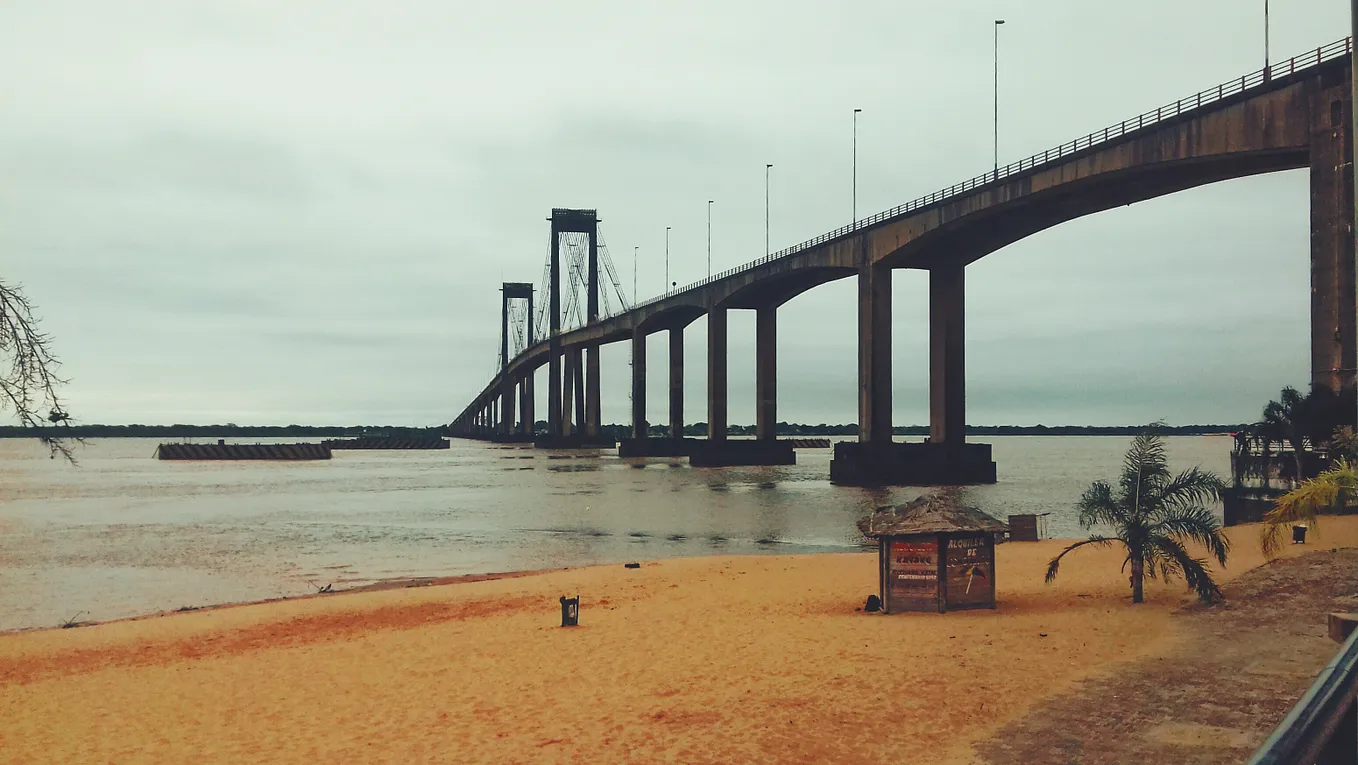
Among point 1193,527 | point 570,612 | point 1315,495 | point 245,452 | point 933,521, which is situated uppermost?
point 1315,495

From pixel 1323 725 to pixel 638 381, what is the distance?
112 meters

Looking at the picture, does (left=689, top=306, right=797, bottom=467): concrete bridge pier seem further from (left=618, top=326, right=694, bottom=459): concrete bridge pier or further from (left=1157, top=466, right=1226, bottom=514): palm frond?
(left=1157, top=466, right=1226, bottom=514): palm frond

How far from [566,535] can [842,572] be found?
17.5 m

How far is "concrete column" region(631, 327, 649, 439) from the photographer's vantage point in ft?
369

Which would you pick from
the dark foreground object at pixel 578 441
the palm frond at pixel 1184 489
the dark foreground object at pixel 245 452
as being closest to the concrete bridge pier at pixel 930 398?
the palm frond at pixel 1184 489

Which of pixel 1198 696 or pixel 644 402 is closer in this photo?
pixel 1198 696

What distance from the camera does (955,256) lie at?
6481cm

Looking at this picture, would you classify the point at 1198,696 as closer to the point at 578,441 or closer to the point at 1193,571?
the point at 1193,571

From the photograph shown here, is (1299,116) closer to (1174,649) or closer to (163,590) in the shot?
(1174,649)

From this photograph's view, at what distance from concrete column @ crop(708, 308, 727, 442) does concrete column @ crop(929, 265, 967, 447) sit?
91.3 ft

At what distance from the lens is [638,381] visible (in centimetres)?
11369

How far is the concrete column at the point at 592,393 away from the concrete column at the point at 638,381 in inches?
650

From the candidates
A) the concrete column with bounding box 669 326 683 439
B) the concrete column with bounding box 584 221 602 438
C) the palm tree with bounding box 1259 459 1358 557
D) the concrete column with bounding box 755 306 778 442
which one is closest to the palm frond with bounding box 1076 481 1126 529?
the palm tree with bounding box 1259 459 1358 557

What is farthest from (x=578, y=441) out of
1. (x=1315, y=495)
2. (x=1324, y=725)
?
(x=1324, y=725)
